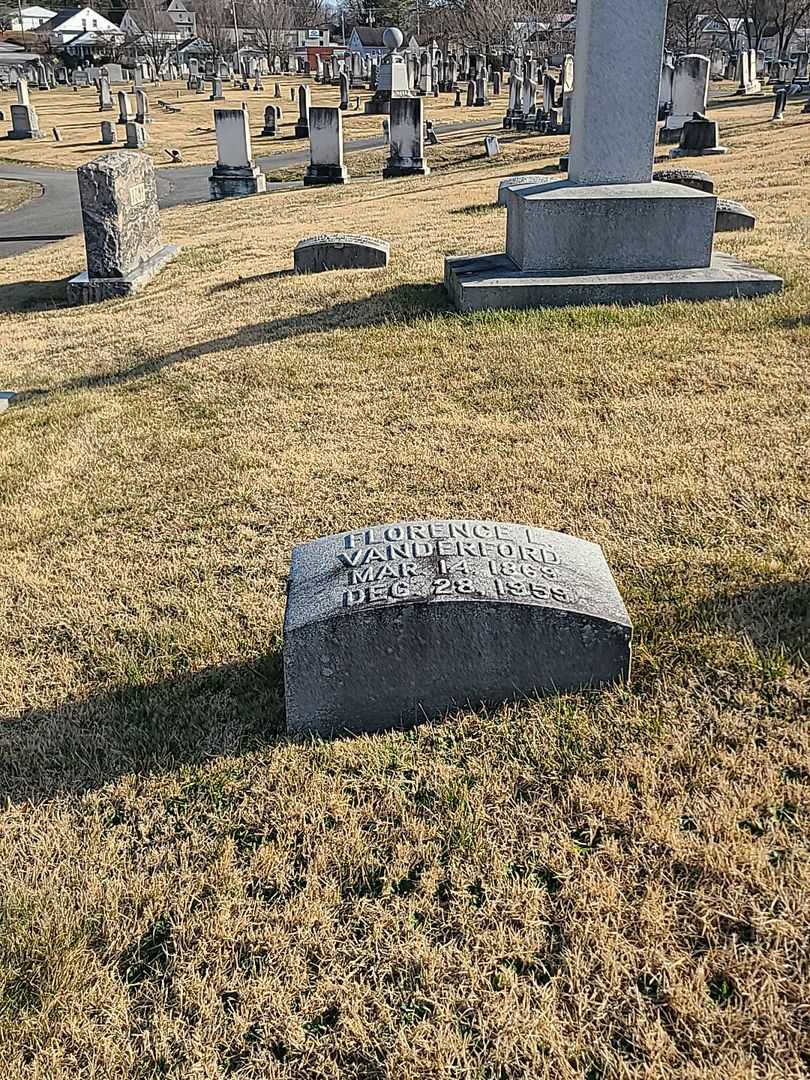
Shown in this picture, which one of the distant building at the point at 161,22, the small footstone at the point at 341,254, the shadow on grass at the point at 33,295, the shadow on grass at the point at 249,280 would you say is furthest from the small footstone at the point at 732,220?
the distant building at the point at 161,22

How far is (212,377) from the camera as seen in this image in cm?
634

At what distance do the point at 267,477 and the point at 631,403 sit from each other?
2145 mm

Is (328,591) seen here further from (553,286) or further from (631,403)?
(553,286)

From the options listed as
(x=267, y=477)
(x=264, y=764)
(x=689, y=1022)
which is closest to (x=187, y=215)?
(x=267, y=477)

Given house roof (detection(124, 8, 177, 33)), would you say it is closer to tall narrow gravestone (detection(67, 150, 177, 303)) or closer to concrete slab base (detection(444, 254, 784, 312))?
tall narrow gravestone (detection(67, 150, 177, 303))

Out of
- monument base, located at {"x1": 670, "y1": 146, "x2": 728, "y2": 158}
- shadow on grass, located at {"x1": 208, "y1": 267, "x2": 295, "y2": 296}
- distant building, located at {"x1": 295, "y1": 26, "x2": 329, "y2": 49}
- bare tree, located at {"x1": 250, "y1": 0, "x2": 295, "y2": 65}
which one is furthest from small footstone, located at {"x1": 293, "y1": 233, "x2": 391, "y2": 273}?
distant building, located at {"x1": 295, "y1": 26, "x2": 329, "y2": 49}

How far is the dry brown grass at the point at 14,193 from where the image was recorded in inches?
789

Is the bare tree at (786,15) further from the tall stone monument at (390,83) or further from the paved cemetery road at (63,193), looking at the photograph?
the paved cemetery road at (63,193)

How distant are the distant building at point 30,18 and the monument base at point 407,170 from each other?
95341 millimetres

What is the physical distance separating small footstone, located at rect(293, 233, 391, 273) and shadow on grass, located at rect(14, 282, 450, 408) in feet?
4.89

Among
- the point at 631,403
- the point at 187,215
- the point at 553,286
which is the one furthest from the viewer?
the point at 187,215

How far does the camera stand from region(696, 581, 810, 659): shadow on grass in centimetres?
296

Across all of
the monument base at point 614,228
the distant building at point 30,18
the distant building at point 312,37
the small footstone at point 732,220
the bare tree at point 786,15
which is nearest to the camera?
the monument base at point 614,228

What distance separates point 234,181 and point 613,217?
49.8 ft
